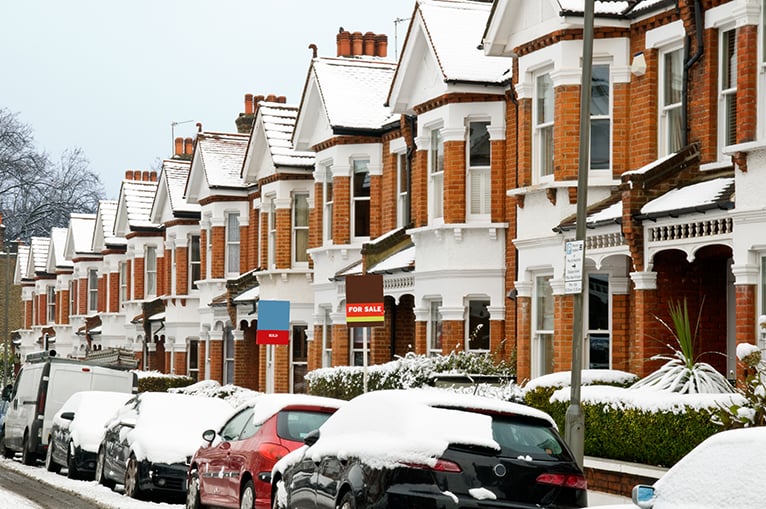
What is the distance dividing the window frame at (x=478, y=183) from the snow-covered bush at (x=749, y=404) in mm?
12135

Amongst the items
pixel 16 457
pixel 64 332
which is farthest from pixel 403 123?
pixel 64 332

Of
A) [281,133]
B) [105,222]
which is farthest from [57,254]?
[281,133]

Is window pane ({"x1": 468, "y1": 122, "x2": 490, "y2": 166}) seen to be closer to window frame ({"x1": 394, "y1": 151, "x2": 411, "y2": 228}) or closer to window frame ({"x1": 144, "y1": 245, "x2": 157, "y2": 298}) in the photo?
window frame ({"x1": 394, "y1": 151, "x2": 411, "y2": 228})

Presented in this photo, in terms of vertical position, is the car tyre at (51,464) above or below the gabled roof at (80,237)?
below

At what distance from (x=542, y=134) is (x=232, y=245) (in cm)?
2239

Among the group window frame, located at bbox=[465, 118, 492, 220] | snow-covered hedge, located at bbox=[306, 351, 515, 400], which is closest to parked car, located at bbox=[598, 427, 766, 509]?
snow-covered hedge, located at bbox=[306, 351, 515, 400]

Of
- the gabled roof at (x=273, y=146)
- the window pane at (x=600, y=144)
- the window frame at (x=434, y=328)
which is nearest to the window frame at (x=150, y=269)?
the gabled roof at (x=273, y=146)

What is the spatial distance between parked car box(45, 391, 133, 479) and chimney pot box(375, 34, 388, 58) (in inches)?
604

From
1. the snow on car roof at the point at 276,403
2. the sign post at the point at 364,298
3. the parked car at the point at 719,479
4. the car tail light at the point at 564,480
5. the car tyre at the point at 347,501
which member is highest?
the sign post at the point at 364,298

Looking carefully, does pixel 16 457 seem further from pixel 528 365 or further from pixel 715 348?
pixel 715 348

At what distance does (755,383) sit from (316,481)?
4717 mm

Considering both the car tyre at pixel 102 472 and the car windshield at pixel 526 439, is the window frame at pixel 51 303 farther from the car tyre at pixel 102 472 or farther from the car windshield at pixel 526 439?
the car windshield at pixel 526 439

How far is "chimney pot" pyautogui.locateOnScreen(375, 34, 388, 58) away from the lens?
131 feet

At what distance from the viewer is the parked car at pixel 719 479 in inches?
311
